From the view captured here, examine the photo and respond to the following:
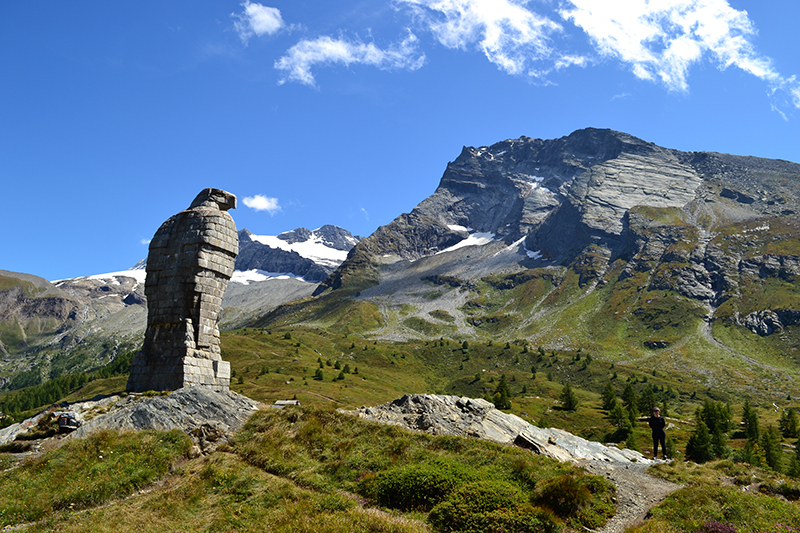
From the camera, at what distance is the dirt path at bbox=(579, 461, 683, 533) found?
1587 centimetres

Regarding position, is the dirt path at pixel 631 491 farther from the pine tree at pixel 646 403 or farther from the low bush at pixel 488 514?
the pine tree at pixel 646 403

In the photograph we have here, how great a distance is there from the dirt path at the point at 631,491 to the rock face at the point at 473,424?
2.41m

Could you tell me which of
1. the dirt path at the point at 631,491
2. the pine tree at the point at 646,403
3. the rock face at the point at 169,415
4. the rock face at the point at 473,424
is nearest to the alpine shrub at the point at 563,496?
the dirt path at the point at 631,491

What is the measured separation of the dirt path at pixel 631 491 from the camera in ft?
52.1

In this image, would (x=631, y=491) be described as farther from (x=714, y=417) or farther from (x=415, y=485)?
(x=714, y=417)

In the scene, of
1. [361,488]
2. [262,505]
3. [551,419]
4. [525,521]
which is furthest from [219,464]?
[551,419]

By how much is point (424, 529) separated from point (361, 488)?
12.8 feet

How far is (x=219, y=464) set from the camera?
17859 mm

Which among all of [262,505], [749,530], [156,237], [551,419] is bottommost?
[551,419]

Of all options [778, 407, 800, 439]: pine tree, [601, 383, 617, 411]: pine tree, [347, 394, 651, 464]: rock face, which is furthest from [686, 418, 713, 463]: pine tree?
[347, 394, 651, 464]: rock face

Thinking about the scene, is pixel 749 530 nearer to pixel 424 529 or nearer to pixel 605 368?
pixel 424 529

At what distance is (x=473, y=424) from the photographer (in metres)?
26.8

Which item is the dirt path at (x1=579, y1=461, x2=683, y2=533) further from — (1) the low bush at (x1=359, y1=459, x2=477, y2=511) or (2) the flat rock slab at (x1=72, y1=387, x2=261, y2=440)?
(2) the flat rock slab at (x1=72, y1=387, x2=261, y2=440)

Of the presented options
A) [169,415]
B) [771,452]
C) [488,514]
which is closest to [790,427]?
[771,452]
